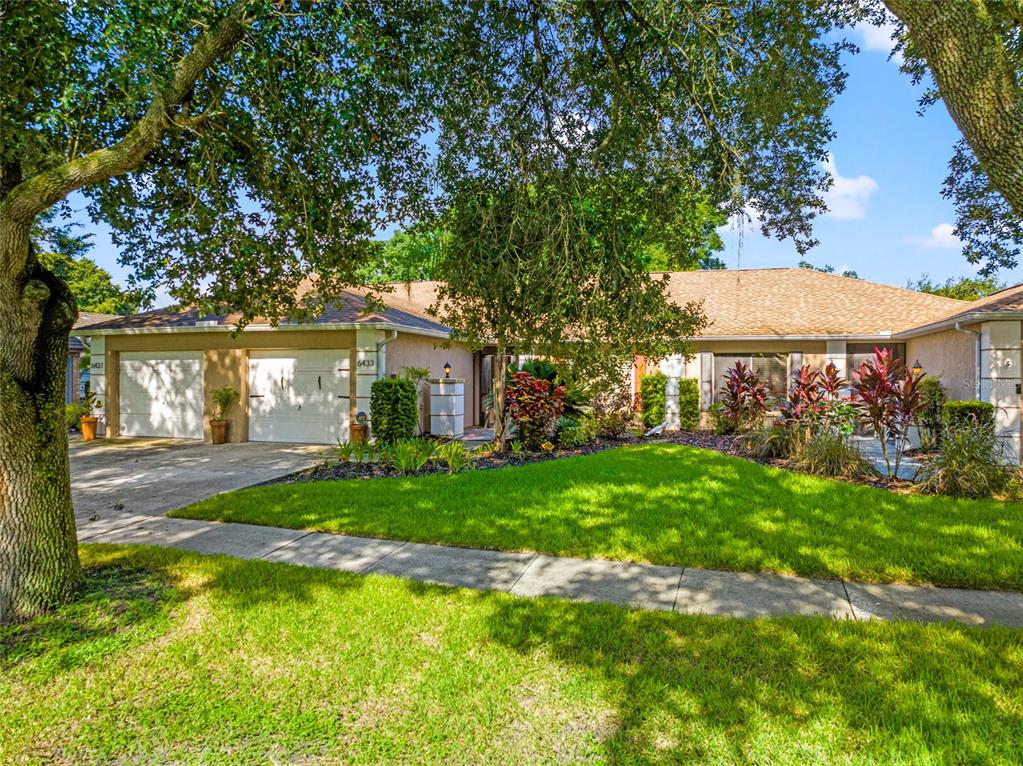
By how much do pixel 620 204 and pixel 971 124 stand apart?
2.87m

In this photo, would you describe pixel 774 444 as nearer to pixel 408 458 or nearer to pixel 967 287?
pixel 408 458

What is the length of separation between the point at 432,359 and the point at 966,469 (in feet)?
34.3

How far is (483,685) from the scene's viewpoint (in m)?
2.70

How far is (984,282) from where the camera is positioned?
26.9m

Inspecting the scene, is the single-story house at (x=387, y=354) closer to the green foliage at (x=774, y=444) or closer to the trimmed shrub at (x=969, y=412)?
the trimmed shrub at (x=969, y=412)

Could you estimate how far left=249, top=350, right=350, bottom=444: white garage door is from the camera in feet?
38.6

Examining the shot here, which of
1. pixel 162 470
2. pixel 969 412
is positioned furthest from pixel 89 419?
pixel 969 412

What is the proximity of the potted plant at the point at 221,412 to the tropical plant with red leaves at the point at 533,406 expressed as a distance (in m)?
6.78

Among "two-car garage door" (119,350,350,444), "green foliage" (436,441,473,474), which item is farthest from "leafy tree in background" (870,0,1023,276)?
"two-car garage door" (119,350,350,444)

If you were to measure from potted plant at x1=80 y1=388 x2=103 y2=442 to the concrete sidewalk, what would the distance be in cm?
978

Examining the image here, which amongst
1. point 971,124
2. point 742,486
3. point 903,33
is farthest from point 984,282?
point 971,124

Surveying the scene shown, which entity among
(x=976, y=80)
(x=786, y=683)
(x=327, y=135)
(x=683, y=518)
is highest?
(x=327, y=135)

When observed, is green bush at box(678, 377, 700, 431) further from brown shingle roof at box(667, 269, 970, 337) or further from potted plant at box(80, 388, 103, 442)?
potted plant at box(80, 388, 103, 442)

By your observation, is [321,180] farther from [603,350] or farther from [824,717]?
[824,717]
